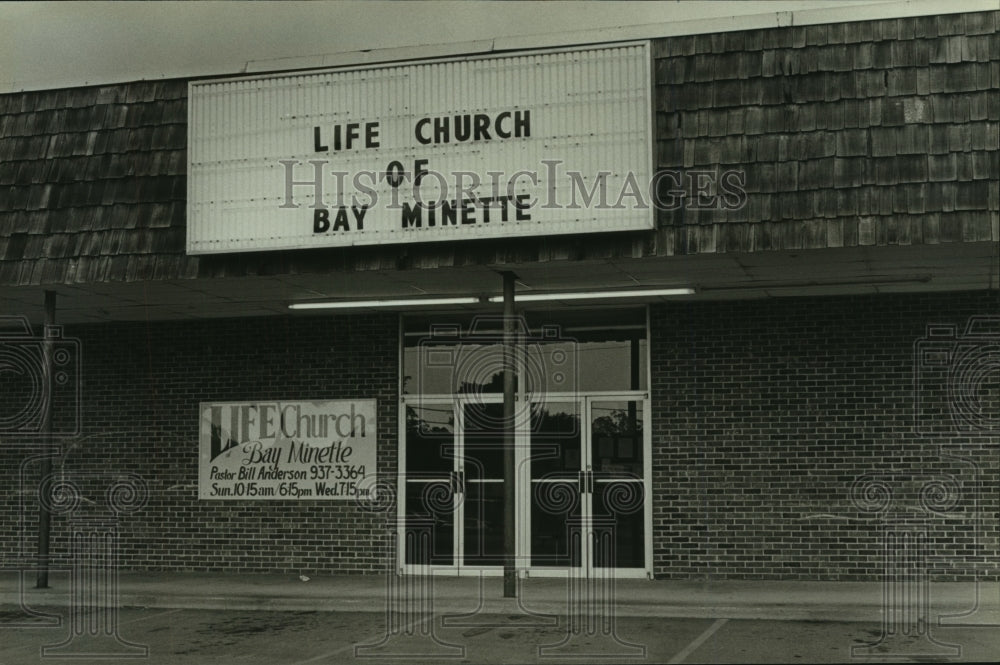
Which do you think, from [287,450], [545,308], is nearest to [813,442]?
[545,308]

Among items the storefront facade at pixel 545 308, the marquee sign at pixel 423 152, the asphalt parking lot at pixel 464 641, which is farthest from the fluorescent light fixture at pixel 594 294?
the asphalt parking lot at pixel 464 641

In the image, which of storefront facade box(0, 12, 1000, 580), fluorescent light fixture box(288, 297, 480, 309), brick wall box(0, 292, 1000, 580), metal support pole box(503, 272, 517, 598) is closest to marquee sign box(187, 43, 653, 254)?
storefront facade box(0, 12, 1000, 580)

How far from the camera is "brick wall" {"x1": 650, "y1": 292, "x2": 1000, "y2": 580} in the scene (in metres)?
12.9

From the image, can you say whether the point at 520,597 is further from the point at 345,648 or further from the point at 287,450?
the point at 287,450

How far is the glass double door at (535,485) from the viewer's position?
544 inches

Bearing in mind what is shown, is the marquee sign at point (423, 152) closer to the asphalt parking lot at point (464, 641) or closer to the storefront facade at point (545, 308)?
the storefront facade at point (545, 308)

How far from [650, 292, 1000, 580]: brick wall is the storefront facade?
35 millimetres

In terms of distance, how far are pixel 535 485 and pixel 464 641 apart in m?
4.05

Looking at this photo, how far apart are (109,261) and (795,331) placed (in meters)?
7.69

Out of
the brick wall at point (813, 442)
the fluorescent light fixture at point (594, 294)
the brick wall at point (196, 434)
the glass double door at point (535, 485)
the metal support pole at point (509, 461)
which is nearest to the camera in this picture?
the metal support pole at point (509, 461)

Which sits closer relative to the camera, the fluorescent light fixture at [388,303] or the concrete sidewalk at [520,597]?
the concrete sidewalk at [520,597]

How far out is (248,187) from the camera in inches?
479

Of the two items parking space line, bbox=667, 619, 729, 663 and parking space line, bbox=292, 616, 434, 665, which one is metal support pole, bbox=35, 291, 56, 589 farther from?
parking space line, bbox=667, 619, 729, 663

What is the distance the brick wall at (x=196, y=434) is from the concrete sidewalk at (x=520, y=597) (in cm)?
48
